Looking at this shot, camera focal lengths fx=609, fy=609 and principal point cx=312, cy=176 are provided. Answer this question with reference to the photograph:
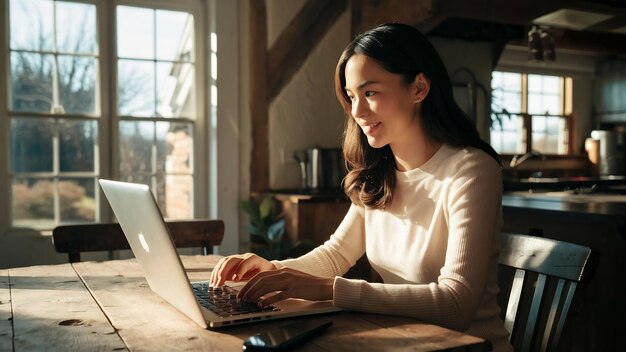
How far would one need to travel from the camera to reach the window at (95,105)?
3562 mm

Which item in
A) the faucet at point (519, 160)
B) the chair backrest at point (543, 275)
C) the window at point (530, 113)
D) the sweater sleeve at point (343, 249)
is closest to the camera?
the chair backrest at point (543, 275)

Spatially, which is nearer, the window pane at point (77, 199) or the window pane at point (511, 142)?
the window pane at point (77, 199)

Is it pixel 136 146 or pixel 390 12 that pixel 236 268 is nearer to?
pixel 136 146

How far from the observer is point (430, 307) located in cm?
117

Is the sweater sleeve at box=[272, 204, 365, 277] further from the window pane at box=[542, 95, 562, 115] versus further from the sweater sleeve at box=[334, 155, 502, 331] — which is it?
the window pane at box=[542, 95, 562, 115]

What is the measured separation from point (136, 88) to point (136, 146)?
365 millimetres

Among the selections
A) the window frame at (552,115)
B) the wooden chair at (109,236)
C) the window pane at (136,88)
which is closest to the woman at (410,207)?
the wooden chair at (109,236)

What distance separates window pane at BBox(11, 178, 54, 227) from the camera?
3.56 metres

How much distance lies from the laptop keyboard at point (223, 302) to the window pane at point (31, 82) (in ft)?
8.82

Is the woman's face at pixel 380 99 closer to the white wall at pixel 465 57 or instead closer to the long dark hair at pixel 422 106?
the long dark hair at pixel 422 106

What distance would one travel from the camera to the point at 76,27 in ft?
12.0

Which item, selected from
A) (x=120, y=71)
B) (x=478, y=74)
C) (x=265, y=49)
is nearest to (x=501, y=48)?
(x=478, y=74)

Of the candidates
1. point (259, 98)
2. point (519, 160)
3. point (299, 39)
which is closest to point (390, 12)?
point (299, 39)

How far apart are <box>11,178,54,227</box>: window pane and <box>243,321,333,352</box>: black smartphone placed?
3036 millimetres
